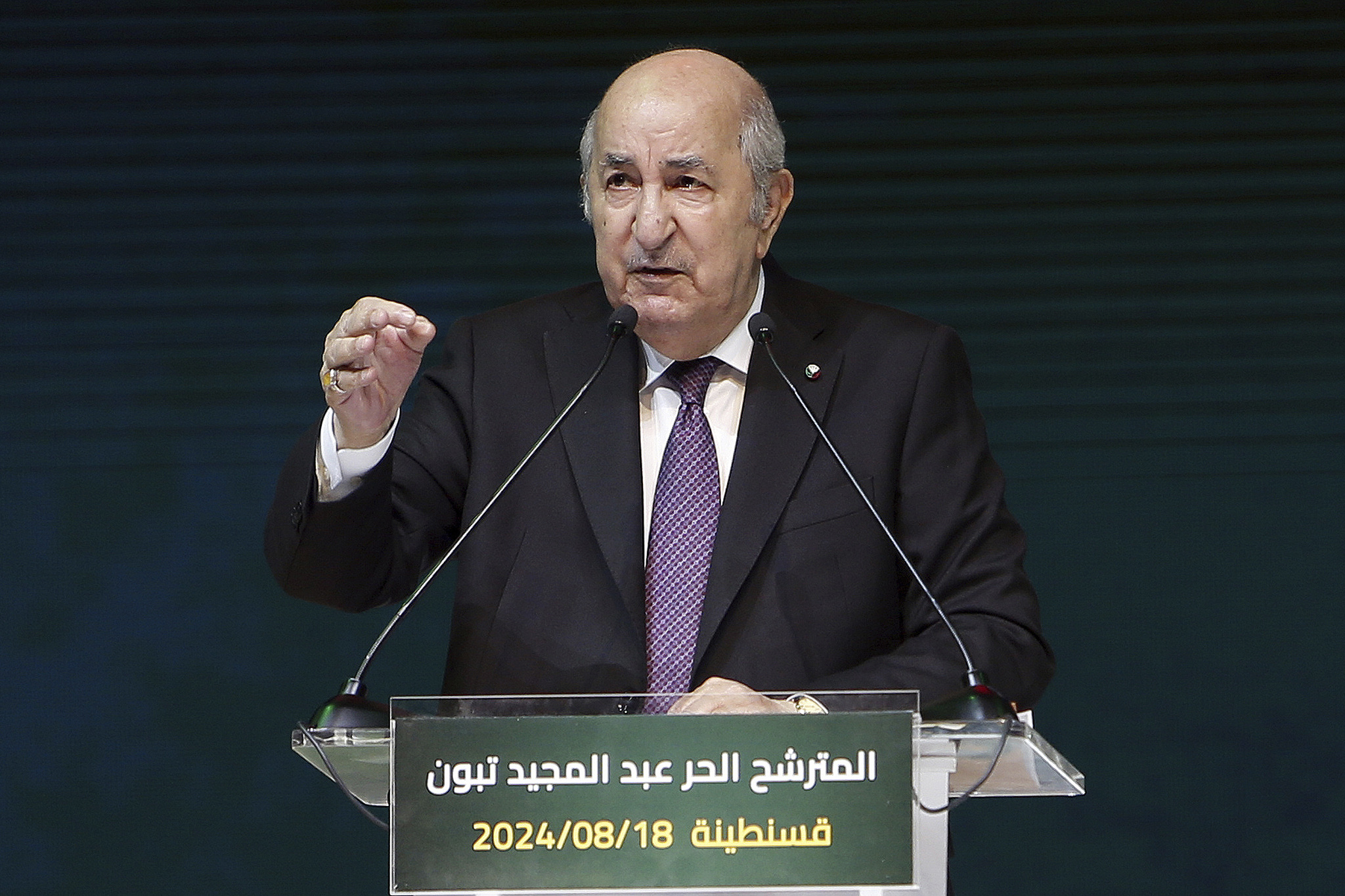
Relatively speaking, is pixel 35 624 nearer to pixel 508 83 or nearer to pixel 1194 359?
pixel 508 83

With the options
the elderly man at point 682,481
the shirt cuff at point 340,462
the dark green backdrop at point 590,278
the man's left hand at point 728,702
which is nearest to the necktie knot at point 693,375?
the elderly man at point 682,481

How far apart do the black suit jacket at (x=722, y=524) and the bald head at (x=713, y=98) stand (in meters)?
0.18

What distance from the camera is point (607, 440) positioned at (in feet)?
6.97

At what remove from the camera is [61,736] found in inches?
150

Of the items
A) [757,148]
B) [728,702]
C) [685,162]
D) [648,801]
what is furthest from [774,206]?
[648,801]

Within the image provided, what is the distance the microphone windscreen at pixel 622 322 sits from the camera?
1.91 meters

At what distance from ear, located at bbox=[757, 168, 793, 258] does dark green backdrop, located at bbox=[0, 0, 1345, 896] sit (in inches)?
60.3

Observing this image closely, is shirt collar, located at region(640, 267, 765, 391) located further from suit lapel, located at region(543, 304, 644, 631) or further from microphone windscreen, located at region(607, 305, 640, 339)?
microphone windscreen, located at region(607, 305, 640, 339)

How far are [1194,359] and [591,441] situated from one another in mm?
1988

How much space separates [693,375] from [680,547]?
23 cm

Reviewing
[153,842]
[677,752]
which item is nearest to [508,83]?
[153,842]

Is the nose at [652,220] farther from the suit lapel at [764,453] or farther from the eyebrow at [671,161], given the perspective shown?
the suit lapel at [764,453]

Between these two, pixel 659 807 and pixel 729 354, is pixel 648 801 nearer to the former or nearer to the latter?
pixel 659 807

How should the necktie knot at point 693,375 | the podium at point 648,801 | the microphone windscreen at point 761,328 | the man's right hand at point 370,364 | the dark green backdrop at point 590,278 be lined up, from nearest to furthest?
the podium at point 648,801 → the man's right hand at point 370,364 → the microphone windscreen at point 761,328 → the necktie knot at point 693,375 → the dark green backdrop at point 590,278
